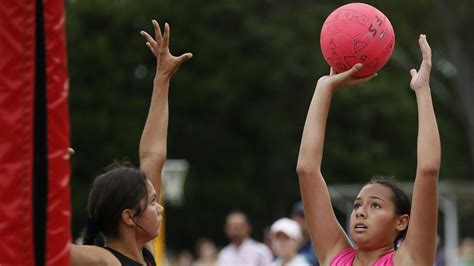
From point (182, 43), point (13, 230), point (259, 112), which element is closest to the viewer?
point (13, 230)

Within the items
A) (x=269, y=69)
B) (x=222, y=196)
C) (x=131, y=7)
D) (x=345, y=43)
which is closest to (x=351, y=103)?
(x=269, y=69)

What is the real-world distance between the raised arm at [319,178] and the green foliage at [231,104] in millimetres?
28304

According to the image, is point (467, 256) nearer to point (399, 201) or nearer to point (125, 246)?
point (399, 201)

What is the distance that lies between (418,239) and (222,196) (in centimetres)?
3169

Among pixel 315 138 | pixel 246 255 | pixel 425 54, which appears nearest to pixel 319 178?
pixel 315 138

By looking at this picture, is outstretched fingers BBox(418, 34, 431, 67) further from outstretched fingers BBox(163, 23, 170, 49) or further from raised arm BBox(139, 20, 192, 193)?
outstretched fingers BBox(163, 23, 170, 49)

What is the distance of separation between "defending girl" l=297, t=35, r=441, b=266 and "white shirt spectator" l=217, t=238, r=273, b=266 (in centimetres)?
816

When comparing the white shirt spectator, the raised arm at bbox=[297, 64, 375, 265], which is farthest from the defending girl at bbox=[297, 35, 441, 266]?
the white shirt spectator

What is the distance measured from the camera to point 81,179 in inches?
1358

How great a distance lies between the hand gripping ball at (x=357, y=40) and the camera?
4.92 metres

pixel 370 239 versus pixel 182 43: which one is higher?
pixel 182 43

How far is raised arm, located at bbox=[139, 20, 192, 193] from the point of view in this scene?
496 centimetres

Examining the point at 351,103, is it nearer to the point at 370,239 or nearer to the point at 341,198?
the point at 341,198

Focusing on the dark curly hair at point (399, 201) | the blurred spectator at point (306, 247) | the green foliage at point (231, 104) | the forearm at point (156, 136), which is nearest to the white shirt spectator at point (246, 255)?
the blurred spectator at point (306, 247)
